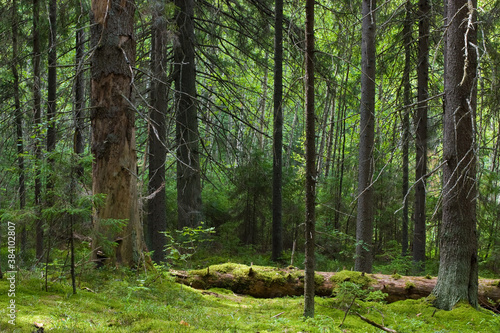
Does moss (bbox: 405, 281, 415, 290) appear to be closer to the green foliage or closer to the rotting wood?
the rotting wood

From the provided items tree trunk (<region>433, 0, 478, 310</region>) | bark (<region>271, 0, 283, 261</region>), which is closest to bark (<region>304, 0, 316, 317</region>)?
tree trunk (<region>433, 0, 478, 310</region>)

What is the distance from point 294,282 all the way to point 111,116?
4.09 metres

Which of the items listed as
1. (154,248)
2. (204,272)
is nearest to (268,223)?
(154,248)

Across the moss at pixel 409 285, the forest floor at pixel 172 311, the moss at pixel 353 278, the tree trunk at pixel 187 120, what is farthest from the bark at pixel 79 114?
the moss at pixel 409 285

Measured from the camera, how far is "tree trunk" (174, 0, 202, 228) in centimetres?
918

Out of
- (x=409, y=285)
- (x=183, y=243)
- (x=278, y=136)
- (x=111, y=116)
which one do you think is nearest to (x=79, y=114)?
(x=111, y=116)

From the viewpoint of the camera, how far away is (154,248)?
8688 mm

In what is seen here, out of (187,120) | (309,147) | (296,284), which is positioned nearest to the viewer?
(309,147)

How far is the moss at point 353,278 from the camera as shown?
6.12 m

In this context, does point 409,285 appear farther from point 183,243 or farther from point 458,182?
point 183,243

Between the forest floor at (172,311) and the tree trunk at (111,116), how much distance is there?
806mm

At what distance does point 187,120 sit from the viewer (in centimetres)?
955

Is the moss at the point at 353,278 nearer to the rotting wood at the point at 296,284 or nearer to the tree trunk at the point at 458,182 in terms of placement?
the rotting wood at the point at 296,284

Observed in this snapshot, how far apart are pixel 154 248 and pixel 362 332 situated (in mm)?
5778
